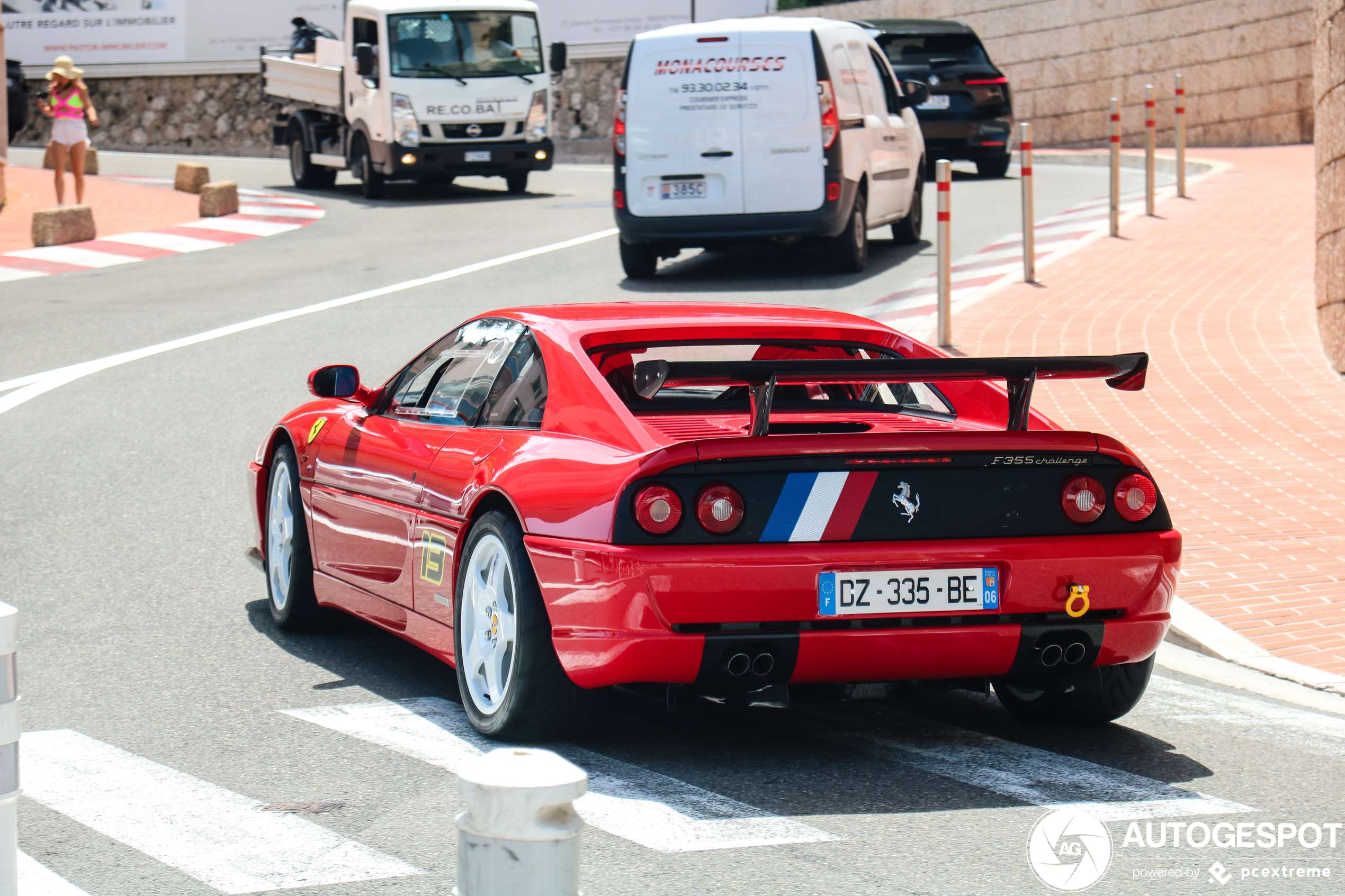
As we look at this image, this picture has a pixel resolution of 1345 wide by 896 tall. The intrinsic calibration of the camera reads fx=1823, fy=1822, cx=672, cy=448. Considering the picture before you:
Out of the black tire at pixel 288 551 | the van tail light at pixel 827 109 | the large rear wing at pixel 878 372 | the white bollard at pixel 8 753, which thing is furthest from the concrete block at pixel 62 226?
the white bollard at pixel 8 753

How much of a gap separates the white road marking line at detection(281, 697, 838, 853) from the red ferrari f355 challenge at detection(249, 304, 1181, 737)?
0.47 ft

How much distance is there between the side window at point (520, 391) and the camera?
521 centimetres

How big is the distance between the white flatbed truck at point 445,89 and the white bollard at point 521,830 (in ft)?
69.0

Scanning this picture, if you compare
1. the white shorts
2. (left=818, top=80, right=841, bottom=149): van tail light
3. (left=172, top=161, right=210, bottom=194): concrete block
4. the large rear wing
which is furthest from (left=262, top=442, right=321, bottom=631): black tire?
(left=172, top=161, right=210, bottom=194): concrete block

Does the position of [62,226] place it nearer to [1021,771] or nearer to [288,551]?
[288,551]

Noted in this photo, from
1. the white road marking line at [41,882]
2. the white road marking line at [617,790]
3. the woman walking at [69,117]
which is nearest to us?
the white road marking line at [41,882]

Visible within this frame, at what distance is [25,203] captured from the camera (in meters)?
24.2

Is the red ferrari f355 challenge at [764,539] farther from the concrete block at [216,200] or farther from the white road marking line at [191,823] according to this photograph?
the concrete block at [216,200]

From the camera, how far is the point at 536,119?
23812 millimetres

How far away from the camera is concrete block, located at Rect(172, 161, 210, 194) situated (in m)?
26.2

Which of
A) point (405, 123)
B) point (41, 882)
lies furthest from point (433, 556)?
point (405, 123)

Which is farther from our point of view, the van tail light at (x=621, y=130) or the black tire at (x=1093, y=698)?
the van tail light at (x=621, y=130)

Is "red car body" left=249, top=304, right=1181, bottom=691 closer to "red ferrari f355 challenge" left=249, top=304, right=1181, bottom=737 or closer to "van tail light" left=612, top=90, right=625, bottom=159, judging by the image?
"red ferrari f355 challenge" left=249, top=304, right=1181, bottom=737

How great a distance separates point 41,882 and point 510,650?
56.5 inches
